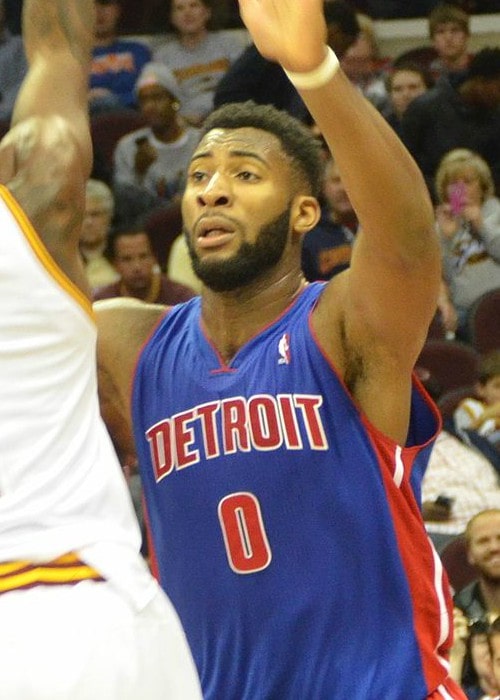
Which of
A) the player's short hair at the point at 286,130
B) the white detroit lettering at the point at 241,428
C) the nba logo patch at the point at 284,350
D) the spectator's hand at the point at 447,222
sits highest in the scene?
the player's short hair at the point at 286,130

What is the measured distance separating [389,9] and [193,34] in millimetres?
1535

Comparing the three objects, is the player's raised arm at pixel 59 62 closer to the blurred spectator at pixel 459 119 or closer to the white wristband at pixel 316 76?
the white wristband at pixel 316 76

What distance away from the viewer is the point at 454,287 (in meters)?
8.74

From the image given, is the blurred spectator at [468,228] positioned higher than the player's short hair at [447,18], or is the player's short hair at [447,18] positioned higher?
the player's short hair at [447,18]

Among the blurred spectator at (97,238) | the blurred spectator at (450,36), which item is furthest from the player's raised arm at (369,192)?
the blurred spectator at (450,36)

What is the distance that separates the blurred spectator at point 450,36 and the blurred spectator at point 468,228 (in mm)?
1446

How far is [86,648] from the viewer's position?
2.77 m

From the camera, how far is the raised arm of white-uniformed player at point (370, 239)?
3295mm

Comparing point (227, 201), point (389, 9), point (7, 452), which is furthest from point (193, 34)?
point (7, 452)

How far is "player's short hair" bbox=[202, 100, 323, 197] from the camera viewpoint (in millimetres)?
4023

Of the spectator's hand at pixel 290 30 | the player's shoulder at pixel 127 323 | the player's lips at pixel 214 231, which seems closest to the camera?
the spectator's hand at pixel 290 30

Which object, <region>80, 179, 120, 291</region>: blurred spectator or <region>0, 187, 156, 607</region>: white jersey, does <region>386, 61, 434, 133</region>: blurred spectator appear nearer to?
<region>80, 179, 120, 291</region>: blurred spectator

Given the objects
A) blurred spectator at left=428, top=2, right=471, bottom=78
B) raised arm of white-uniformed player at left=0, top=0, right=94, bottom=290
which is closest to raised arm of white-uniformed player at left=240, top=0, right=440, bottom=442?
raised arm of white-uniformed player at left=0, top=0, right=94, bottom=290

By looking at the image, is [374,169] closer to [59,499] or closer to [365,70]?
[59,499]
